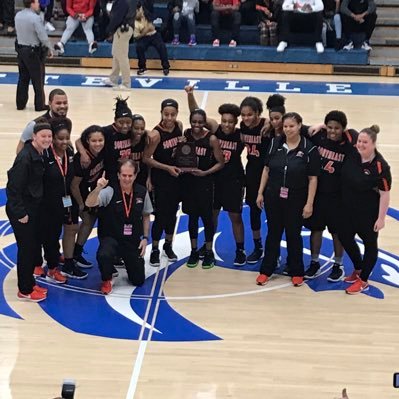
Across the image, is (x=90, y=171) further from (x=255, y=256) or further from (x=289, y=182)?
(x=255, y=256)

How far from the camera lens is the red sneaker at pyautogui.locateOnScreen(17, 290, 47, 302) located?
6.52m

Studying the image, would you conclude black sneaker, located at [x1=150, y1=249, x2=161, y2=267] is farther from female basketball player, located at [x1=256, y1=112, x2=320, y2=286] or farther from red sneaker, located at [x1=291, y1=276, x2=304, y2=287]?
red sneaker, located at [x1=291, y1=276, x2=304, y2=287]

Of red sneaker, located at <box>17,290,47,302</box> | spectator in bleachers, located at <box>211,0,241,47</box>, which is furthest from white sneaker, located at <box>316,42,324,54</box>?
red sneaker, located at <box>17,290,47,302</box>

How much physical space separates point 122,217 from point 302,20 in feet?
34.4

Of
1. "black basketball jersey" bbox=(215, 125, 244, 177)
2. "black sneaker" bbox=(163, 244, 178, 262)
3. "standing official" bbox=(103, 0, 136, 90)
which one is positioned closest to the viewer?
"black basketball jersey" bbox=(215, 125, 244, 177)

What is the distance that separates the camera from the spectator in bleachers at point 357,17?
15938mm

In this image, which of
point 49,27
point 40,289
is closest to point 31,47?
point 49,27

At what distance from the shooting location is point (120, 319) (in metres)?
6.27

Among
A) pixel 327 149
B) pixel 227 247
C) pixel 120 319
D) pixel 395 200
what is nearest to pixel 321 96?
pixel 395 200

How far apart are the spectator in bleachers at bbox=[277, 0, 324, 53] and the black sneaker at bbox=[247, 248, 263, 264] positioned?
30.7 feet

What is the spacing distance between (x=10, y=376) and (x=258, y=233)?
2745 millimetres

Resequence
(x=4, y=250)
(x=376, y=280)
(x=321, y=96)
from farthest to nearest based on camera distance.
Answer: (x=321, y=96) → (x=4, y=250) → (x=376, y=280)

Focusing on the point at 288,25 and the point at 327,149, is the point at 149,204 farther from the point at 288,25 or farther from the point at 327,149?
the point at 288,25

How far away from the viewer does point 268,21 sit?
16.5 meters
